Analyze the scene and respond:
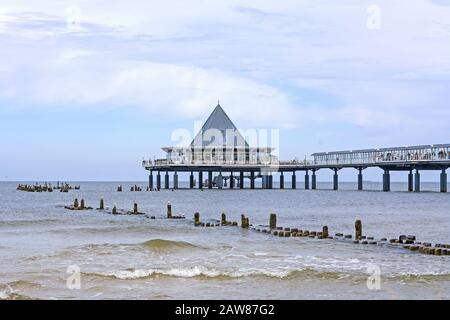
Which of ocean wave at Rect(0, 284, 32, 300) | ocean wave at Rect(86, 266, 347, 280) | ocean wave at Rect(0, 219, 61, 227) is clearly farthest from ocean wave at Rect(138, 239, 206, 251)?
ocean wave at Rect(0, 219, 61, 227)

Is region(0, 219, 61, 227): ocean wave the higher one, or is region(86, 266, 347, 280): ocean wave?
region(0, 219, 61, 227): ocean wave

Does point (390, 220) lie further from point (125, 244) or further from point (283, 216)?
point (125, 244)

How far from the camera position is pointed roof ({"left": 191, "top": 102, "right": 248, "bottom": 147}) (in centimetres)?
10690

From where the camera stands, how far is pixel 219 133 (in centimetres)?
10906

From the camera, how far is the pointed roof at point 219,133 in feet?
351

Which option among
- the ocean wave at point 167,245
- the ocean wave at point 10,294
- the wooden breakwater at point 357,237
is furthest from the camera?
the ocean wave at point 167,245

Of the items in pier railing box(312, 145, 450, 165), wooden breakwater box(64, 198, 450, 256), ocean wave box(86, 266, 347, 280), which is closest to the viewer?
ocean wave box(86, 266, 347, 280)

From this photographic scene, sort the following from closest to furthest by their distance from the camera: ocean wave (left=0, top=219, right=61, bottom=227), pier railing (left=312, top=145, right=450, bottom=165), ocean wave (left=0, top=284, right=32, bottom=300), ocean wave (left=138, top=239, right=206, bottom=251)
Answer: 1. ocean wave (left=0, top=284, right=32, bottom=300)
2. ocean wave (left=138, top=239, right=206, bottom=251)
3. ocean wave (left=0, top=219, right=61, bottom=227)
4. pier railing (left=312, top=145, right=450, bottom=165)

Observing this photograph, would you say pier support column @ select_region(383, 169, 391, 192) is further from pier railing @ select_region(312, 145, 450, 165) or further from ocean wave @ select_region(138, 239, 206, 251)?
ocean wave @ select_region(138, 239, 206, 251)

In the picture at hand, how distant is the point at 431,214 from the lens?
2010 inches

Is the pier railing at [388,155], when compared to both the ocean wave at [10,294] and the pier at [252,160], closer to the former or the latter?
the pier at [252,160]

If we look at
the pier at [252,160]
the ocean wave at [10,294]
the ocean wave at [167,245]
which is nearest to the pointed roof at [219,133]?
the pier at [252,160]

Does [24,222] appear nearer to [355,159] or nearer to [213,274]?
[213,274]

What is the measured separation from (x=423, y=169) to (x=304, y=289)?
7708 cm
